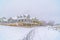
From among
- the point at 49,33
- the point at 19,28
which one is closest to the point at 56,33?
the point at 49,33

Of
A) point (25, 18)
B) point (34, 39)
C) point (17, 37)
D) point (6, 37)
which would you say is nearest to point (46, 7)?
point (25, 18)

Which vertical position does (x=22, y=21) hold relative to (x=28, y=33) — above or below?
Result: above

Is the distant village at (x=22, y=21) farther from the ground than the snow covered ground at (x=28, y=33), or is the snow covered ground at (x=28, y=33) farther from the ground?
the distant village at (x=22, y=21)

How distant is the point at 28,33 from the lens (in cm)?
139

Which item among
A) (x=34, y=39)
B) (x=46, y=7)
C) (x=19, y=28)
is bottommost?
(x=34, y=39)

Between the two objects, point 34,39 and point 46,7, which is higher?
point 46,7

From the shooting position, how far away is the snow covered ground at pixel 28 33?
1.34 metres

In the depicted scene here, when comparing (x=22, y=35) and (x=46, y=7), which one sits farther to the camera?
(x=46, y=7)

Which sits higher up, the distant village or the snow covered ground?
the distant village

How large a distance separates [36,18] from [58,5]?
0.37m

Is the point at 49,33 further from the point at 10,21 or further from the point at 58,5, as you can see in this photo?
the point at 10,21

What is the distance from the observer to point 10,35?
4.41 feet

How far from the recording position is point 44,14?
148cm

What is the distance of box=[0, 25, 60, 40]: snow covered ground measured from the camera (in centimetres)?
134
